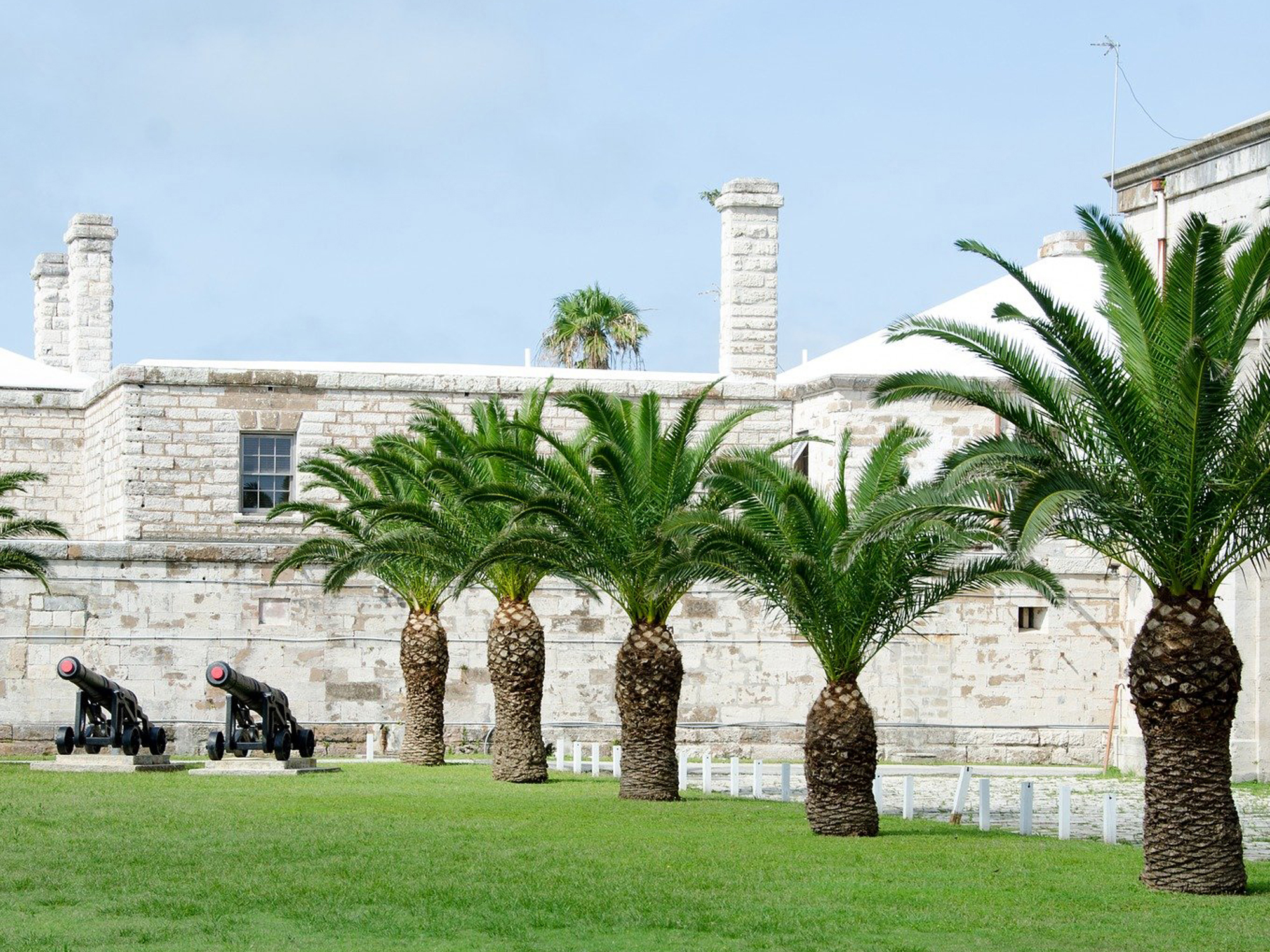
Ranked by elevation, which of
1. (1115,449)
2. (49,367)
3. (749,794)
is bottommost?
(749,794)

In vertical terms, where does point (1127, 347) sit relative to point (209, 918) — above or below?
above

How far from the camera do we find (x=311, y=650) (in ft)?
99.3

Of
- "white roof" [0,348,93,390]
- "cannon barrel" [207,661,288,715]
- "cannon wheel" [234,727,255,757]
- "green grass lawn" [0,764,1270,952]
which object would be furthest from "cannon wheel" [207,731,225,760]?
"white roof" [0,348,93,390]

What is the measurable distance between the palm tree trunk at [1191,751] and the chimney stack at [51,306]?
29618 millimetres

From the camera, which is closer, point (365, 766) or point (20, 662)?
point (365, 766)

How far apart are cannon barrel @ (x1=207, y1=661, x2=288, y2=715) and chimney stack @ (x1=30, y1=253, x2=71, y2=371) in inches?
619

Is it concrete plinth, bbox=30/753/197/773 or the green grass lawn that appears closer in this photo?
the green grass lawn

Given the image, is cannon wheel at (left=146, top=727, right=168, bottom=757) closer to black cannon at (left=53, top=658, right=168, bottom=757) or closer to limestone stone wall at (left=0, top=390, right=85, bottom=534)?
black cannon at (left=53, top=658, right=168, bottom=757)

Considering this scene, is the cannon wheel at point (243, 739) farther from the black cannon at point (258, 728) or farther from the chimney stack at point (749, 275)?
the chimney stack at point (749, 275)

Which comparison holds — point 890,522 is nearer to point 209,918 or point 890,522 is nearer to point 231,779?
point 209,918

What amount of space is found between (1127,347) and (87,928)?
8532 mm

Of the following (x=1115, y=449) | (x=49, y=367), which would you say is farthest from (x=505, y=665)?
(x=49, y=367)

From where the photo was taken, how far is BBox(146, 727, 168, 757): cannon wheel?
25.6 metres

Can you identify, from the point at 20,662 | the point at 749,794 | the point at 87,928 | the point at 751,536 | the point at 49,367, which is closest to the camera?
the point at 87,928
